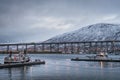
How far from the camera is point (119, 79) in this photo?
5912cm

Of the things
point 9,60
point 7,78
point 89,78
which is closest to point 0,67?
point 9,60

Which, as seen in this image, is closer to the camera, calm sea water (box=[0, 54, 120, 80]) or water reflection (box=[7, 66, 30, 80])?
water reflection (box=[7, 66, 30, 80])

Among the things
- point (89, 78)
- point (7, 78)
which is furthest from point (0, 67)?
point (89, 78)

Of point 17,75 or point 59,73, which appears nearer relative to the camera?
point 17,75

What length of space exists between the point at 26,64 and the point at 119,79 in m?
46.1

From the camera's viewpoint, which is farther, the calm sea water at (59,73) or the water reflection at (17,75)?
the calm sea water at (59,73)

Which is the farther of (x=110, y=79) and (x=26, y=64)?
(x=26, y=64)

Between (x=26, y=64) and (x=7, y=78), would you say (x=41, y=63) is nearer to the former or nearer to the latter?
(x=26, y=64)

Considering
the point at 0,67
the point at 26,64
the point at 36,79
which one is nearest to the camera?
the point at 36,79

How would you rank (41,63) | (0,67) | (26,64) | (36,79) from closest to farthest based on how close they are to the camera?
1. (36,79)
2. (0,67)
3. (26,64)
4. (41,63)

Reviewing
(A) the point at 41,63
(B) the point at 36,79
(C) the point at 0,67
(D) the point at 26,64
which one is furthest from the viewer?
(A) the point at 41,63

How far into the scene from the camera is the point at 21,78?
60.8 m

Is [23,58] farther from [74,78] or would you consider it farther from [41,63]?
[74,78]

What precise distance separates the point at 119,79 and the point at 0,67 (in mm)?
36101
